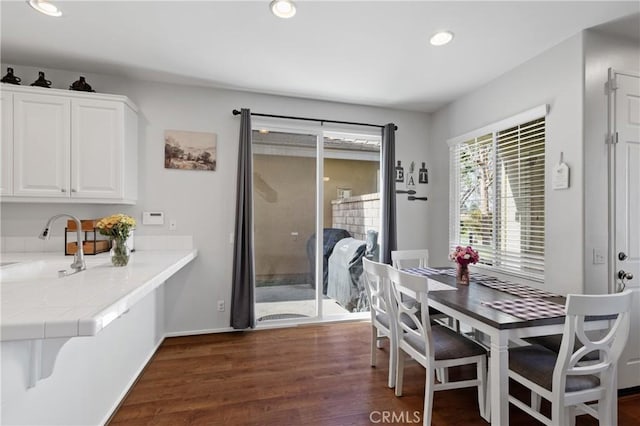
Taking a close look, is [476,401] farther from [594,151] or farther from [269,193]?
[269,193]

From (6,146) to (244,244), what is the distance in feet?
7.01

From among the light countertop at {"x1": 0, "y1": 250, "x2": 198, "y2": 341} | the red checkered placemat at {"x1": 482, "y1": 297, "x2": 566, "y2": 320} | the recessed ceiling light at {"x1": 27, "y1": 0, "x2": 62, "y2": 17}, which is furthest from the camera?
the recessed ceiling light at {"x1": 27, "y1": 0, "x2": 62, "y2": 17}

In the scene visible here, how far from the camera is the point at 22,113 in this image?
2506 mm

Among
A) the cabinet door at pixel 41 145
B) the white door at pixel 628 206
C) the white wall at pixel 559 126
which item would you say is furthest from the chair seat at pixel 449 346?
the cabinet door at pixel 41 145

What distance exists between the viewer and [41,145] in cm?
256

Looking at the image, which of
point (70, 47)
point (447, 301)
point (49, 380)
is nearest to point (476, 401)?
point (447, 301)

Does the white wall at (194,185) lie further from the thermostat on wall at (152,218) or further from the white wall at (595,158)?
the white wall at (595,158)

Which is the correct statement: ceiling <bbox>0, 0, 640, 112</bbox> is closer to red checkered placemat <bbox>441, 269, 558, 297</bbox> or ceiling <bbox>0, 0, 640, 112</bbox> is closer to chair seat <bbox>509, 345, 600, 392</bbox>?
red checkered placemat <bbox>441, 269, 558, 297</bbox>

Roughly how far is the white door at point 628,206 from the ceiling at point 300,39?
519 mm

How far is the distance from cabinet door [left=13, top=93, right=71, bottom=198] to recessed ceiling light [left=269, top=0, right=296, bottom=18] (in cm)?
202

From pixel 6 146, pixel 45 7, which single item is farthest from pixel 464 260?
pixel 6 146

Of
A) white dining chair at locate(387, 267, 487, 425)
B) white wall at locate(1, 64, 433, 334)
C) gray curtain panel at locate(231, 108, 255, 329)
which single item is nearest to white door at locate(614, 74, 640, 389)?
white dining chair at locate(387, 267, 487, 425)

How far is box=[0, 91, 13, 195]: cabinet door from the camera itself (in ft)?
8.10

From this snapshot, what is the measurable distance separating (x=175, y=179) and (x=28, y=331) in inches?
93.4
